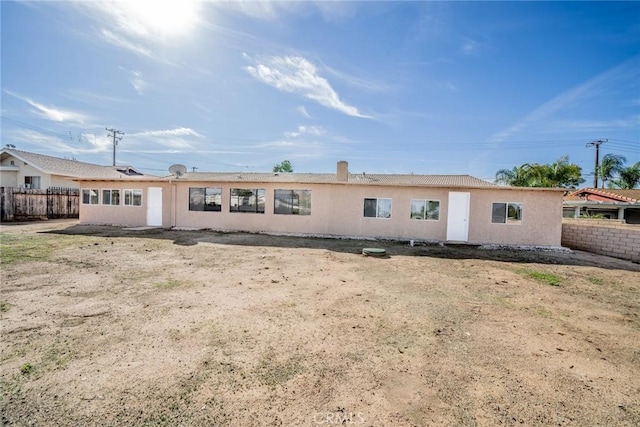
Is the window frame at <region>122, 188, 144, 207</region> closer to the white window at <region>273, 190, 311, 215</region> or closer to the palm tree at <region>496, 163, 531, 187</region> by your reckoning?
the white window at <region>273, 190, 311, 215</region>

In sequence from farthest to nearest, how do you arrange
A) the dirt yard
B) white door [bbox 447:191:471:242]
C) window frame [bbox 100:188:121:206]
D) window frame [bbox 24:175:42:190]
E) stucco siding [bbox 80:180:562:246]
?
window frame [bbox 24:175:42:190], window frame [bbox 100:188:121:206], white door [bbox 447:191:471:242], stucco siding [bbox 80:180:562:246], the dirt yard

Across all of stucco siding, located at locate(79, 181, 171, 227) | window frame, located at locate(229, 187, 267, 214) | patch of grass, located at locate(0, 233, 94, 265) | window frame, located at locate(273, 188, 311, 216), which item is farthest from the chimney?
patch of grass, located at locate(0, 233, 94, 265)

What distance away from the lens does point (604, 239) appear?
11.0m

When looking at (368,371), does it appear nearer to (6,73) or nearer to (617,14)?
(617,14)

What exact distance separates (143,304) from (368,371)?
390 centimetres

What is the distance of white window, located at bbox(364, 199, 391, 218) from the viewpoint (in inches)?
493

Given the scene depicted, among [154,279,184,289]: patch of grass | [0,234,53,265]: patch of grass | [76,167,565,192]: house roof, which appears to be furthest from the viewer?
[76,167,565,192]: house roof

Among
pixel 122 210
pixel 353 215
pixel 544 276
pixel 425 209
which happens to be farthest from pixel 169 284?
pixel 122 210

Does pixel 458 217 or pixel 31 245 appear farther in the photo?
pixel 458 217

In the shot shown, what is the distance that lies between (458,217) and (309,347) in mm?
10796

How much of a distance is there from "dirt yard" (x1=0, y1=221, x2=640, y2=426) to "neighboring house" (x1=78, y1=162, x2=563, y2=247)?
15.7 feet

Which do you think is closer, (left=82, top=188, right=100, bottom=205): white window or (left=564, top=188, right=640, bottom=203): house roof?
(left=82, top=188, right=100, bottom=205): white window

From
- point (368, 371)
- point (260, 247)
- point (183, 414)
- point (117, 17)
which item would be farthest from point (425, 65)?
point (183, 414)

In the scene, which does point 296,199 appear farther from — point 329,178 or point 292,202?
point 329,178
